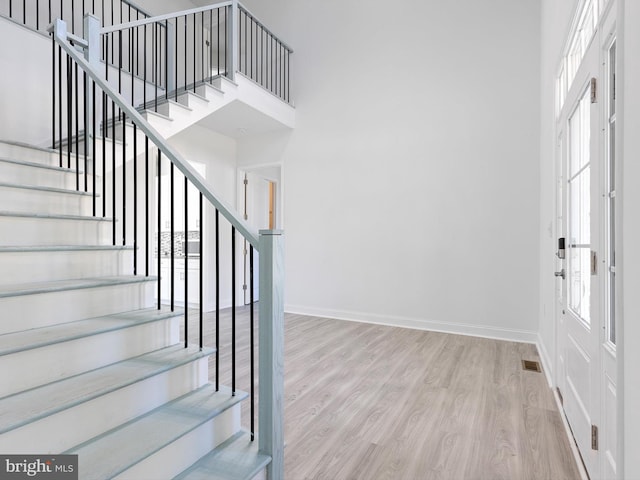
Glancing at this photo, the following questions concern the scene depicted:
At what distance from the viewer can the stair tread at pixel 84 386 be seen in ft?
3.70

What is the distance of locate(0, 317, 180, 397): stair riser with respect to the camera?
4.18 feet

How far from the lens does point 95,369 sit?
59.1 inches

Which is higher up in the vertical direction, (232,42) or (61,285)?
(232,42)

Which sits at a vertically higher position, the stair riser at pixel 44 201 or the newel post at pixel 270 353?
the stair riser at pixel 44 201

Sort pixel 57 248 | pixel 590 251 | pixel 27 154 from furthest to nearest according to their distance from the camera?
1. pixel 27 154
2. pixel 57 248
3. pixel 590 251

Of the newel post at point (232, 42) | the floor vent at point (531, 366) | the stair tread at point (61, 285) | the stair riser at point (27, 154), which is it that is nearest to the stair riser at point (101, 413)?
the stair tread at point (61, 285)

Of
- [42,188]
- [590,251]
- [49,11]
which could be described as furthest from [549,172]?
[49,11]

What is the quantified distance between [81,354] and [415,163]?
372 cm

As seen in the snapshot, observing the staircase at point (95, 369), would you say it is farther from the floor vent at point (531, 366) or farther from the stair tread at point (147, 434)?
the floor vent at point (531, 366)

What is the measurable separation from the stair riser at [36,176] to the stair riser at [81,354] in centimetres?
136

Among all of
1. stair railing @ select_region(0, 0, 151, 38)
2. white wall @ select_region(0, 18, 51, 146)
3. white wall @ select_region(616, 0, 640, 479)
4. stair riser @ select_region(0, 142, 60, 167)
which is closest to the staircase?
stair riser @ select_region(0, 142, 60, 167)

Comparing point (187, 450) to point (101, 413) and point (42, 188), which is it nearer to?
point (101, 413)

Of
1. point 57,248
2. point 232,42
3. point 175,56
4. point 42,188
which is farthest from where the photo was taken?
point 175,56

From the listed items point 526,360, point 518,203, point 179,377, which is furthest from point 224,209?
point 518,203
